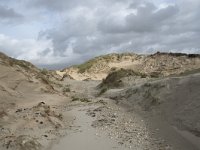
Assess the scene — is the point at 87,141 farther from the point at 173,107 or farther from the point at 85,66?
the point at 85,66

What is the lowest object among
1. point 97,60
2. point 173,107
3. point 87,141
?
point 87,141

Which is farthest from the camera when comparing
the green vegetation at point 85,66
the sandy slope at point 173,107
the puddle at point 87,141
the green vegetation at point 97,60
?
the green vegetation at point 97,60

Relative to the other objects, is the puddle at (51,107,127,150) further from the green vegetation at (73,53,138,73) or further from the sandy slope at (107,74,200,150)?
the green vegetation at (73,53,138,73)

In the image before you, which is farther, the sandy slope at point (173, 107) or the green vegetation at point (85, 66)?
the green vegetation at point (85, 66)

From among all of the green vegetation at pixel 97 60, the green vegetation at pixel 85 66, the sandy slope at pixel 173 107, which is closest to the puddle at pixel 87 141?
the sandy slope at pixel 173 107

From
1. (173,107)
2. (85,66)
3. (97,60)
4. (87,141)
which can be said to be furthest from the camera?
(97,60)

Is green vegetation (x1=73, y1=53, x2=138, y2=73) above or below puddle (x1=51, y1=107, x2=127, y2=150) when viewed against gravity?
above

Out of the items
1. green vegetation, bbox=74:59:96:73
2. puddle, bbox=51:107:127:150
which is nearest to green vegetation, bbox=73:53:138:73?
green vegetation, bbox=74:59:96:73

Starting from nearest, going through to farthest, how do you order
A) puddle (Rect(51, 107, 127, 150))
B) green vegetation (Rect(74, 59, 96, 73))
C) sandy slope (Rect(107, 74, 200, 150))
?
puddle (Rect(51, 107, 127, 150)), sandy slope (Rect(107, 74, 200, 150)), green vegetation (Rect(74, 59, 96, 73))

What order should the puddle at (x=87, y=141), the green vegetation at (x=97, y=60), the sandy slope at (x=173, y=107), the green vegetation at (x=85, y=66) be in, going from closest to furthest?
the puddle at (x=87, y=141) < the sandy slope at (x=173, y=107) < the green vegetation at (x=85, y=66) < the green vegetation at (x=97, y=60)

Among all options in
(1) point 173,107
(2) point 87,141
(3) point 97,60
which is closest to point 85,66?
(3) point 97,60

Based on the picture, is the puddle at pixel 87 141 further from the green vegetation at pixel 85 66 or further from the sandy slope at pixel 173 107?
the green vegetation at pixel 85 66

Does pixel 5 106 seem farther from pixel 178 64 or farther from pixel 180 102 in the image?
pixel 178 64

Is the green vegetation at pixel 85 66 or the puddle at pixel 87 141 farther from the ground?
the green vegetation at pixel 85 66
